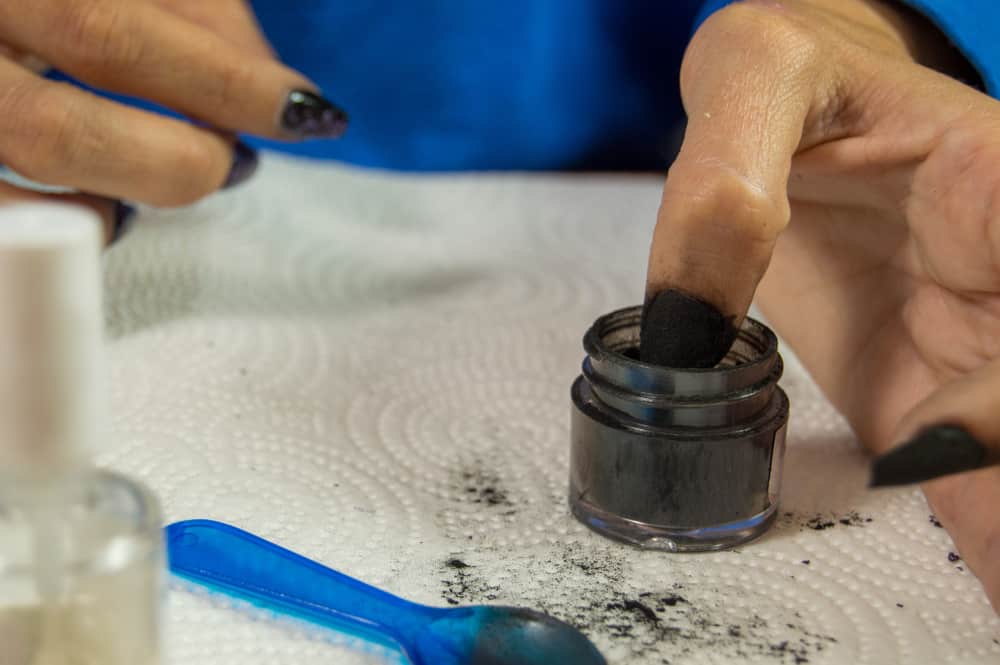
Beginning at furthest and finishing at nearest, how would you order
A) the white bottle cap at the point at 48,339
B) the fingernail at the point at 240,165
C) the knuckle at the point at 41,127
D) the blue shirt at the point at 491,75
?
the blue shirt at the point at 491,75 → the fingernail at the point at 240,165 → the knuckle at the point at 41,127 → the white bottle cap at the point at 48,339

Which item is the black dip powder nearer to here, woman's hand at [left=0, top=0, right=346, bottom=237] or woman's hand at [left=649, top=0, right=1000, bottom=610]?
woman's hand at [left=649, top=0, right=1000, bottom=610]

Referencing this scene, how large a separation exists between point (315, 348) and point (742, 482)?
14.8 inches

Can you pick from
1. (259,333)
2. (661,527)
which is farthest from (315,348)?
(661,527)

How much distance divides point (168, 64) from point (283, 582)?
0.41 metres

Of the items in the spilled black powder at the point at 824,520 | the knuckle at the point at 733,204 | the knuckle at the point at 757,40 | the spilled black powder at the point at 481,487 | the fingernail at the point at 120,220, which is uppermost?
the knuckle at the point at 757,40

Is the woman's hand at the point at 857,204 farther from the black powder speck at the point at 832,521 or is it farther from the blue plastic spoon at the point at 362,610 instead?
the blue plastic spoon at the point at 362,610

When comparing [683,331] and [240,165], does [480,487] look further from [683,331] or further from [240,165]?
[240,165]

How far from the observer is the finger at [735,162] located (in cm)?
54

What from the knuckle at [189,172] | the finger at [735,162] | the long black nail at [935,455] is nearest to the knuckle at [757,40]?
the finger at [735,162]

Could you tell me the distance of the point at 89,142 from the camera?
2.38 ft

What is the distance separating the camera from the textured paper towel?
531mm

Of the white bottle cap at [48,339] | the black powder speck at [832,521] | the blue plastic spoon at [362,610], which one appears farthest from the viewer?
the black powder speck at [832,521]

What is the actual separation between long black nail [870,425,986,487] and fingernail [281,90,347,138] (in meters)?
0.50

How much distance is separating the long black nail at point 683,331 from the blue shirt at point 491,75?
0.71 m
